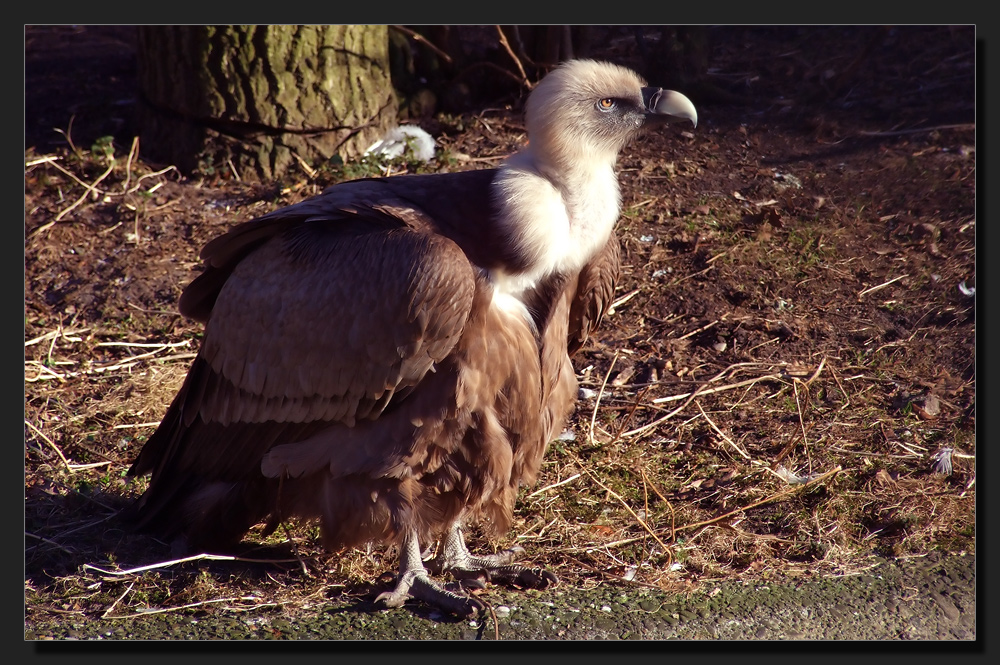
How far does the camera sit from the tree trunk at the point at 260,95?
24.1 ft

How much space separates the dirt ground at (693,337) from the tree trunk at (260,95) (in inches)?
9.2

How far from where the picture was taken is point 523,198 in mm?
3992

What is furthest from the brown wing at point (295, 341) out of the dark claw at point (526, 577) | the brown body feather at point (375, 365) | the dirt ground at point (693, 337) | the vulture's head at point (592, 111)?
the dark claw at point (526, 577)

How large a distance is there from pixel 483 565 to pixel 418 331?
1472 mm

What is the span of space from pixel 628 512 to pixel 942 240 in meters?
3.72

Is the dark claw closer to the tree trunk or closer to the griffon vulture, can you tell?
the griffon vulture

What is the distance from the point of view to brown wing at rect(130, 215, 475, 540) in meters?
3.90

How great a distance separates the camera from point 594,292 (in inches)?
186

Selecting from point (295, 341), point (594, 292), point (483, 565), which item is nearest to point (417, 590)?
point (483, 565)

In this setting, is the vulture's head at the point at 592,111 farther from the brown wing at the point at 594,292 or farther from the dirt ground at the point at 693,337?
the dirt ground at the point at 693,337

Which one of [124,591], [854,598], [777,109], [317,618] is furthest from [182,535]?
[777,109]

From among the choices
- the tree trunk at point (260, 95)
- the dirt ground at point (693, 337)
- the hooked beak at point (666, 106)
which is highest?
the hooked beak at point (666, 106)

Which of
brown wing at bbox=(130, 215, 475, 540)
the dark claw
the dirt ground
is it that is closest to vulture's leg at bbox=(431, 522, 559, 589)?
the dark claw

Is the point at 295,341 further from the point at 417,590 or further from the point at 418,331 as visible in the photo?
the point at 417,590
